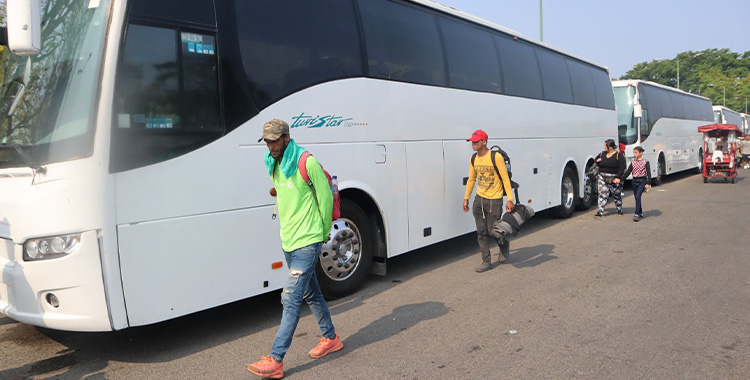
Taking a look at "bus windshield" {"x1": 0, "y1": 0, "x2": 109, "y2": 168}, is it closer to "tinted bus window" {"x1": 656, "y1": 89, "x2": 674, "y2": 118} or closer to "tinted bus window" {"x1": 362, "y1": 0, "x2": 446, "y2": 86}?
"tinted bus window" {"x1": 362, "y1": 0, "x2": 446, "y2": 86}

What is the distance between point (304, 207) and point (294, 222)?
134 millimetres

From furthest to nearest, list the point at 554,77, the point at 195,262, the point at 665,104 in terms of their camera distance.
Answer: the point at 665,104 → the point at 554,77 → the point at 195,262

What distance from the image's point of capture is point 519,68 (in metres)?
9.85

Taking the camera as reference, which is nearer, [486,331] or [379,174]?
[486,331]

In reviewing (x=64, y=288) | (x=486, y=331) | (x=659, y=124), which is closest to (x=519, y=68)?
(x=486, y=331)

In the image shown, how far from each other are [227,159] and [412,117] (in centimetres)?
286

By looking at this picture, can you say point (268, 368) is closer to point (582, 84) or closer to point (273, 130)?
point (273, 130)

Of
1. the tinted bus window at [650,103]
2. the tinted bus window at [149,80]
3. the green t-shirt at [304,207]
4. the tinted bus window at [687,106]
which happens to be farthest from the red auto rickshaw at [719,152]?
the tinted bus window at [149,80]

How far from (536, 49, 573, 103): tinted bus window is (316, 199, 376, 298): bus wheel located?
5.99m

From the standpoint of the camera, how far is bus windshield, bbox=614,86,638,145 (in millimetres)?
18141

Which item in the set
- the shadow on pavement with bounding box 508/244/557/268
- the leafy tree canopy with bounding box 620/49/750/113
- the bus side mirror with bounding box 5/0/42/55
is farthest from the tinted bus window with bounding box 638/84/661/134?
the leafy tree canopy with bounding box 620/49/750/113

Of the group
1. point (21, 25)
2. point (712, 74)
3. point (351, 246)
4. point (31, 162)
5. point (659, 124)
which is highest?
point (712, 74)

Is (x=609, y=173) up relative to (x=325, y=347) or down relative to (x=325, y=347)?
up

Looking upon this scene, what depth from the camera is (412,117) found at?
278 inches
